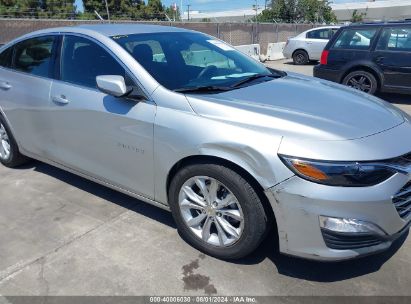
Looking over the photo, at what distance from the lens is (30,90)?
13.1ft

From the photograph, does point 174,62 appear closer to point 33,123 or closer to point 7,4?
point 33,123

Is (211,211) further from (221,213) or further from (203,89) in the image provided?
(203,89)

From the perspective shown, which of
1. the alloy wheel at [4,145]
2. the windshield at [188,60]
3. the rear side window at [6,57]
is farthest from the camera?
the alloy wheel at [4,145]

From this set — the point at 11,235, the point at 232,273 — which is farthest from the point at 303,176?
the point at 11,235

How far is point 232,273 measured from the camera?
2855mm

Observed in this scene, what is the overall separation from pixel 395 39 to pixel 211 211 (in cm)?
653

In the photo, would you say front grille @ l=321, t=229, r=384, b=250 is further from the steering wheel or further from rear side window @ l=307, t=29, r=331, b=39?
rear side window @ l=307, t=29, r=331, b=39

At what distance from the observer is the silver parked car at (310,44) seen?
16.5 meters

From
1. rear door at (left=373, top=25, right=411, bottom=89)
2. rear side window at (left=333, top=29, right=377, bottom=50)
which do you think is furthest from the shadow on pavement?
rear side window at (left=333, top=29, right=377, bottom=50)

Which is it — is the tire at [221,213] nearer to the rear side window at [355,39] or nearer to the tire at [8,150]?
the tire at [8,150]

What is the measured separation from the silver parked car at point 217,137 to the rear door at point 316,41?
13.4m

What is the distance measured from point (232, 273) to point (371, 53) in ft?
21.4

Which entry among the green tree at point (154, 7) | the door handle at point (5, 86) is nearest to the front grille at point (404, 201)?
the door handle at point (5, 86)

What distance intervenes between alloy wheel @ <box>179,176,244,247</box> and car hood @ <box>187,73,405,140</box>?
498mm
